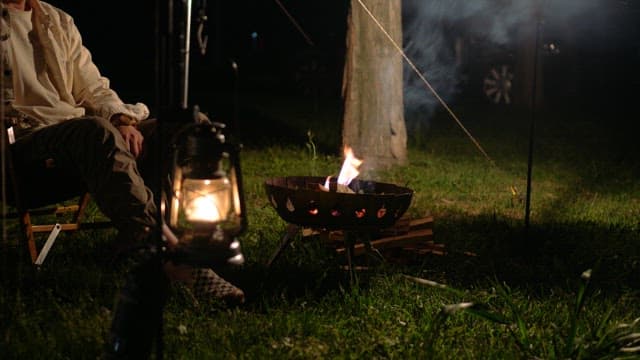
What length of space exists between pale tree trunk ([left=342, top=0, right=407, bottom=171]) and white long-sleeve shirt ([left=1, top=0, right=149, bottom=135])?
3.93 m

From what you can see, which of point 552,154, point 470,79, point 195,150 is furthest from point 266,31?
point 195,150

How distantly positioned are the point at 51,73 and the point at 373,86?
4253 millimetres

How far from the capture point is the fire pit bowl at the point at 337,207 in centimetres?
373

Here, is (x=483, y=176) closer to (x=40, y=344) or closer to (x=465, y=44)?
(x=40, y=344)

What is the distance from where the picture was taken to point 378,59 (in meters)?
7.91

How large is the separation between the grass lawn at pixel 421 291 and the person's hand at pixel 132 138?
0.61 m

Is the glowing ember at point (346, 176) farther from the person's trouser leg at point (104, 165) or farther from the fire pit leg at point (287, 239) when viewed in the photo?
the person's trouser leg at point (104, 165)

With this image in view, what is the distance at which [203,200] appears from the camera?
9.41 feet

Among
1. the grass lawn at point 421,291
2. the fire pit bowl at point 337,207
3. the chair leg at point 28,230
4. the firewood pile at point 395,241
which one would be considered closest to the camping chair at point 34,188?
the chair leg at point 28,230

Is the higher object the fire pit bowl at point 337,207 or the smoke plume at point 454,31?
the smoke plume at point 454,31

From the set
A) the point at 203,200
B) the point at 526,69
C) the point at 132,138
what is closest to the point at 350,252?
the point at 132,138

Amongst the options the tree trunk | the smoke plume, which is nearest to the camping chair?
the smoke plume

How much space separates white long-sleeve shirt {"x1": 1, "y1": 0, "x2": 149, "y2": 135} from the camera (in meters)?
4.01

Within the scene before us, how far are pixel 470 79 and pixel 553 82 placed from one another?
1.72 meters
